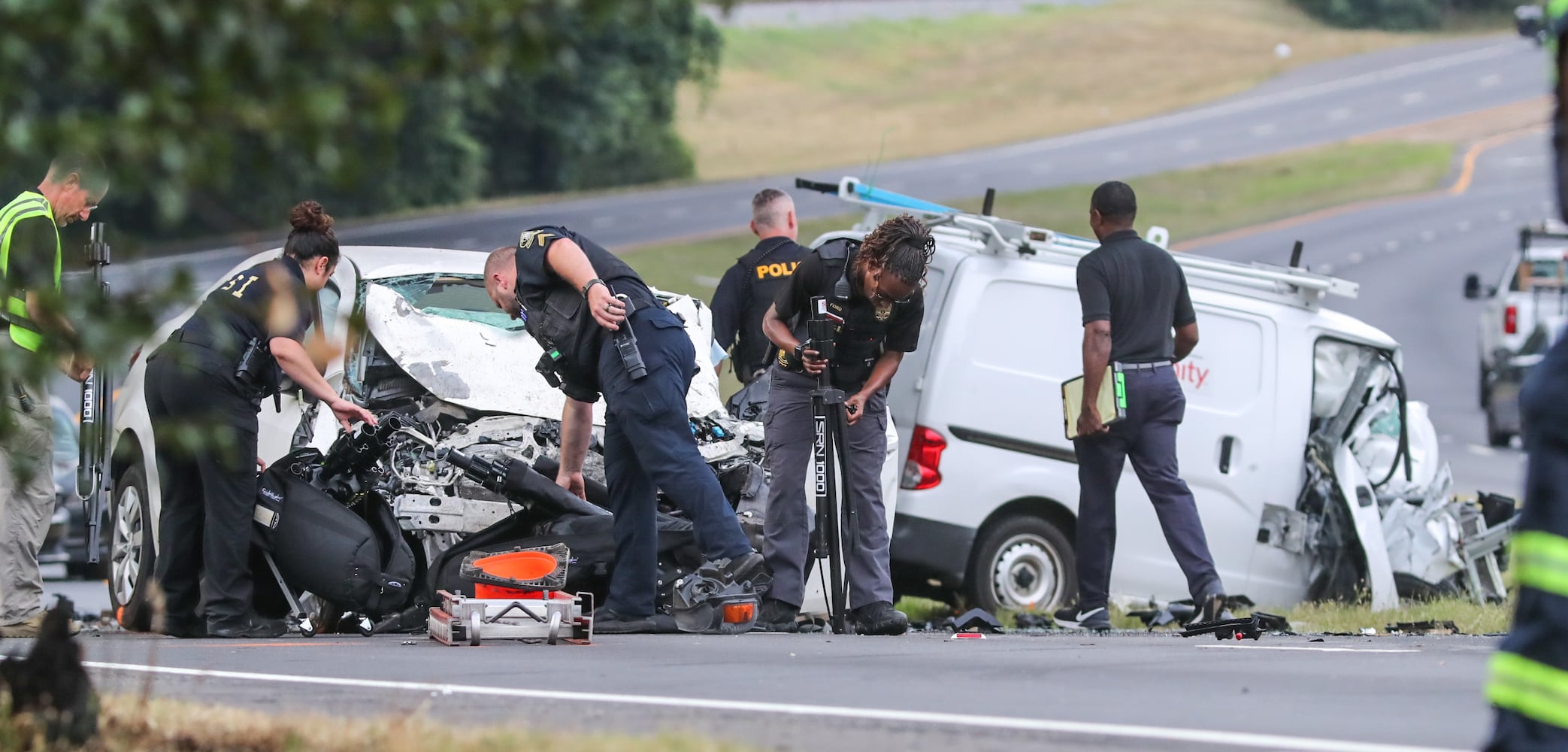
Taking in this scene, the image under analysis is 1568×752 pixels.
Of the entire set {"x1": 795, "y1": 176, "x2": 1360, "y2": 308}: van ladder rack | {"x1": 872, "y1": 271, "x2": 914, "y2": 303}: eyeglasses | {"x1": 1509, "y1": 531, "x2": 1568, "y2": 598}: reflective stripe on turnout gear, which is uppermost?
{"x1": 795, "y1": 176, "x2": 1360, "y2": 308}: van ladder rack

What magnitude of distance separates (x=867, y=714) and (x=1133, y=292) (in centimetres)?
438

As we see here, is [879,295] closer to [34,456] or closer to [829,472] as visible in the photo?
[829,472]

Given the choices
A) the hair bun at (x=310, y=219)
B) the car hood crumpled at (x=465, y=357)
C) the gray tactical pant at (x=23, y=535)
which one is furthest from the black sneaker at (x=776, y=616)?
the gray tactical pant at (x=23, y=535)

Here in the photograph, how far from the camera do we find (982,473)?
32.2 feet

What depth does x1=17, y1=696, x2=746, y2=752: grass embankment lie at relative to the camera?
14.0ft

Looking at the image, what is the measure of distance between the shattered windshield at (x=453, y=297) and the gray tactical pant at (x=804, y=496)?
148 centimetres

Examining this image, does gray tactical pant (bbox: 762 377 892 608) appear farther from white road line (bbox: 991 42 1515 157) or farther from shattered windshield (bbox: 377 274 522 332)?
white road line (bbox: 991 42 1515 157)

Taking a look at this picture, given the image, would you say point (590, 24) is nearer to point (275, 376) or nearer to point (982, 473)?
point (275, 376)

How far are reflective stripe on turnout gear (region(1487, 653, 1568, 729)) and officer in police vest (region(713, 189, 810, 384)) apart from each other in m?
6.20

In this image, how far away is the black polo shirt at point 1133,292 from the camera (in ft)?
29.7

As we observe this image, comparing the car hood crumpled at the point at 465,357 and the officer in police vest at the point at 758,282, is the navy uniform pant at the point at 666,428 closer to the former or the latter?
the car hood crumpled at the point at 465,357

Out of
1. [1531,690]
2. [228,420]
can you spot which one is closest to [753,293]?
[228,420]

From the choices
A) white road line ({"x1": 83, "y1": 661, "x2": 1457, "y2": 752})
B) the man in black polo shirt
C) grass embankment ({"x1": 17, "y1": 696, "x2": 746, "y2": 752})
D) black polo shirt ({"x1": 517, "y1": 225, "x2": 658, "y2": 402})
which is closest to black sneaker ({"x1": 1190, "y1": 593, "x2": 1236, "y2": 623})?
the man in black polo shirt

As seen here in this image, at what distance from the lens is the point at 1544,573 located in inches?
144
